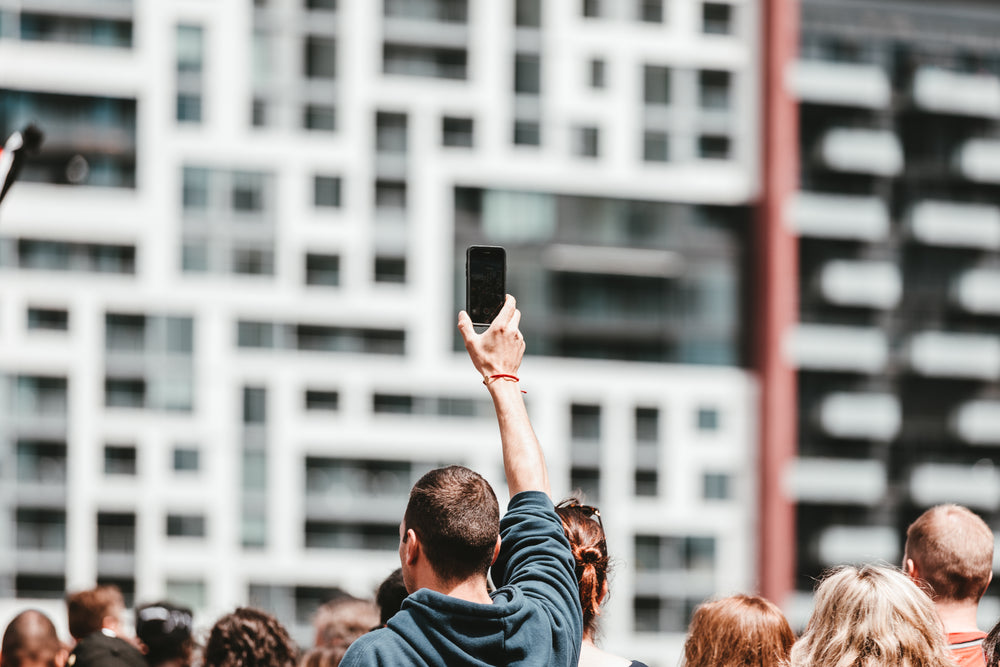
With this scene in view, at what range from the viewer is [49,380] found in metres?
42.9

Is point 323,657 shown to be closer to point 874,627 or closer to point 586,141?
point 874,627

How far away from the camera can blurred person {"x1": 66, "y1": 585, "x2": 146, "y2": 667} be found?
6.91 m

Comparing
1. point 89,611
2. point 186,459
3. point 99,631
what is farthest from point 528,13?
point 99,631

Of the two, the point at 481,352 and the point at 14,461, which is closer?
the point at 481,352

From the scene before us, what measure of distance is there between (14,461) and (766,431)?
24.2 m

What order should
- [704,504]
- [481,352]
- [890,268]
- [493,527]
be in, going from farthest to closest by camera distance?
[890,268] < [704,504] < [481,352] < [493,527]

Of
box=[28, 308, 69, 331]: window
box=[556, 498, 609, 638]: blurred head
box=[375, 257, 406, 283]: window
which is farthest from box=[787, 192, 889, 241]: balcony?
box=[556, 498, 609, 638]: blurred head

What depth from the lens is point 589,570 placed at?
4586 mm

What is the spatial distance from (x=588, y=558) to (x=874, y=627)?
37.7 inches

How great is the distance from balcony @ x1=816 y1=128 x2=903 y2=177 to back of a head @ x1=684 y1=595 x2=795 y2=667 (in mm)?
45990

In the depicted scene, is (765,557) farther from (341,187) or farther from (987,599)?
(341,187)

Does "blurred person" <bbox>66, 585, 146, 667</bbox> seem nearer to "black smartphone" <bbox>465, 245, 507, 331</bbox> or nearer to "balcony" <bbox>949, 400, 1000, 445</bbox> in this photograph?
"black smartphone" <bbox>465, 245, 507, 331</bbox>

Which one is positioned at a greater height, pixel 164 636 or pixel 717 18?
pixel 717 18

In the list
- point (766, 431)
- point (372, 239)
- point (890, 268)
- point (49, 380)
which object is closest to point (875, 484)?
point (766, 431)
